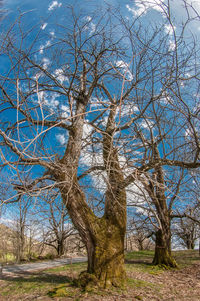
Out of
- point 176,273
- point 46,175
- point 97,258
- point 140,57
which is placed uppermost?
point 140,57

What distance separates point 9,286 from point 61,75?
5.83 meters

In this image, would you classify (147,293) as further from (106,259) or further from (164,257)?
(164,257)

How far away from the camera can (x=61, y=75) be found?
5262 millimetres

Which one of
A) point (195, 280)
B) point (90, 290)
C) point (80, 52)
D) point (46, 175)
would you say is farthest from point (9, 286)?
point (80, 52)

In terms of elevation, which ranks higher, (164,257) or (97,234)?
(97,234)

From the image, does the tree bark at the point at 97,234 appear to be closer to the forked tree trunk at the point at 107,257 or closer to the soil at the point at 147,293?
the forked tree trunk at the point at 107,257

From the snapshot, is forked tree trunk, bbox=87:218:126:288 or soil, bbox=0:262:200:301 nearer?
soil, bbox=0:262:200:301

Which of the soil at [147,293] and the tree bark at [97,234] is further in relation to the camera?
the tree bark at [97,234]

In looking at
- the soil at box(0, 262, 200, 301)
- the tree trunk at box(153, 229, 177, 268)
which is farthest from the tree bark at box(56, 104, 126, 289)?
the tree trunk at box(153, 229, 177, 268)

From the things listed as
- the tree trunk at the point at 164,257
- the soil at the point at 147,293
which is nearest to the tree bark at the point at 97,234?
the soil at the point at 147,293

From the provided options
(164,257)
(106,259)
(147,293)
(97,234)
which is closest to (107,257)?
(106,259)

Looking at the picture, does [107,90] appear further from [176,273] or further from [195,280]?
[176,273]

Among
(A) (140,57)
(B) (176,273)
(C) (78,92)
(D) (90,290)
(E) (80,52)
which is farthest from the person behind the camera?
(B) (176,273)

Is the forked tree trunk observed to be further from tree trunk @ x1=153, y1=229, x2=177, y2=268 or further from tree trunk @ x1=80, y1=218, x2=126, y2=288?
tree trunk @ x1=153, y1=229, x2=177, y2=268
